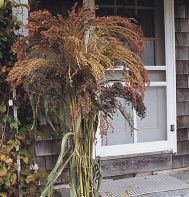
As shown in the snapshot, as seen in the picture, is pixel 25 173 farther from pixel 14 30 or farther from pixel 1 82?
pixel 14 30

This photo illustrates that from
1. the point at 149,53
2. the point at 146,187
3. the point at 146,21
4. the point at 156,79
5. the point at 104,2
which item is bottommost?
the point at 146,187

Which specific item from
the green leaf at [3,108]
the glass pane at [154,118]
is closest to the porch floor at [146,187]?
the glass pane at [154,118]

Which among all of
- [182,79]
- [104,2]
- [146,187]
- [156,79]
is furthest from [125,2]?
[146,187]

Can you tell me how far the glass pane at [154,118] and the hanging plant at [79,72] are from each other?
3.98 feet

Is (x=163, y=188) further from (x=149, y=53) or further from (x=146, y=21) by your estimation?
(x=146, y=21)

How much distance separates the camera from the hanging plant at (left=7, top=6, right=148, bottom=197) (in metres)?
2.48

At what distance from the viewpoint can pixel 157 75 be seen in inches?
156

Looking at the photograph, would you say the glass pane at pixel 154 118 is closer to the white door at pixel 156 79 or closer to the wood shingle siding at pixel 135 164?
the white door at pixel 156 79

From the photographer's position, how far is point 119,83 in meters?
2.71

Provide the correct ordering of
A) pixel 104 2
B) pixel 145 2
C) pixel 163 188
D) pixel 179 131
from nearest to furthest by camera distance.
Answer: pixel 163 188 → pixel 104 2 → pixel 145 2 → pixel 179 131

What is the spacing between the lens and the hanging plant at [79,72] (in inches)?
97.6

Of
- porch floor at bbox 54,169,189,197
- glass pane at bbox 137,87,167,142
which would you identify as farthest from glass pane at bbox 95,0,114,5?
porch floor at bbox 54,169,189,197

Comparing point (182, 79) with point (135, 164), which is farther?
point (182, 79)

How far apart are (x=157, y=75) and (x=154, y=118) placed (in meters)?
0.46
